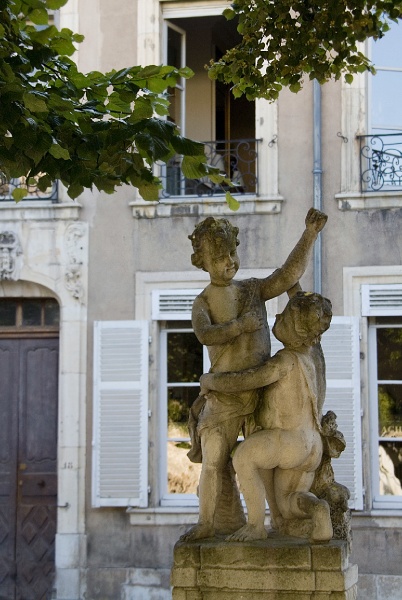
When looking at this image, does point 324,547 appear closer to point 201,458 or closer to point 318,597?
point 318,597

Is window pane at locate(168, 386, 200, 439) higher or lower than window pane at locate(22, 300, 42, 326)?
lower

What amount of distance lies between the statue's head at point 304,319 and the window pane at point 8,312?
7303 millimetres

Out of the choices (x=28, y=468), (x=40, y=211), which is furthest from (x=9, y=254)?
(x=28, y=468)

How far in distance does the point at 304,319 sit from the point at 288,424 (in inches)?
20.6

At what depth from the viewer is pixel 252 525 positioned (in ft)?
20.4

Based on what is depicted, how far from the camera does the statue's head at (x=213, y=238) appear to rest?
21.0ft

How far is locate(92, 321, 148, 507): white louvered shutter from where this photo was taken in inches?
485

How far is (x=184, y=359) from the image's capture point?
501 inches

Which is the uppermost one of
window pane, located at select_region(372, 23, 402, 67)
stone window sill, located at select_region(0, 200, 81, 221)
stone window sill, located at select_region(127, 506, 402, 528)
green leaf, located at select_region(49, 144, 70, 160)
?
window pane, located at select_region(372, 23, 402, 67)

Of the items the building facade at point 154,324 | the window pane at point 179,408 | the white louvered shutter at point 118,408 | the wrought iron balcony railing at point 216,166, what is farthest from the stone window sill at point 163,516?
the wrought iron balcony railing at point 216,166

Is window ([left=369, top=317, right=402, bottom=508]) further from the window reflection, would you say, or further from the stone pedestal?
the stone pedestal

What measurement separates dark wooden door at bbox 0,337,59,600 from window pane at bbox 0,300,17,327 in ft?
0.83

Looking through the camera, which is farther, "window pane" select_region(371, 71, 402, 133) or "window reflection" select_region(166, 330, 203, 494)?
"window pane" select_region(371, 71, 402, 133)

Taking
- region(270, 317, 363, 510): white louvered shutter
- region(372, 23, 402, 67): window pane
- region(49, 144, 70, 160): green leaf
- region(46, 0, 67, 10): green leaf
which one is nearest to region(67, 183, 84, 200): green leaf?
region(49, 144, 70, 160): green leaf
